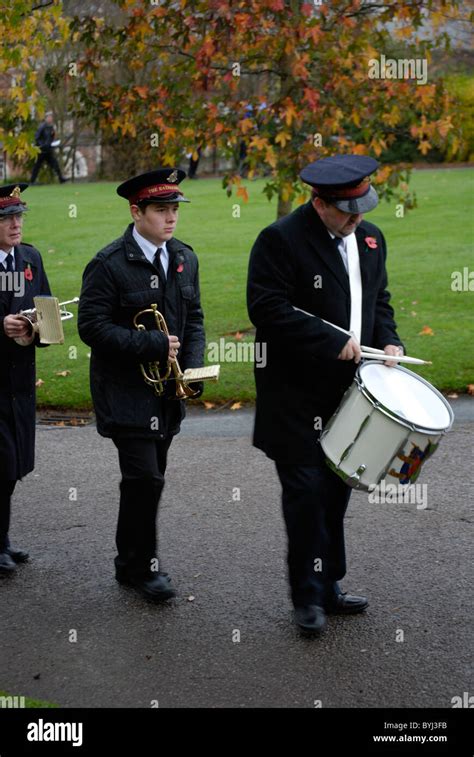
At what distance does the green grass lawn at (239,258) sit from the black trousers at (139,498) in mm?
3848

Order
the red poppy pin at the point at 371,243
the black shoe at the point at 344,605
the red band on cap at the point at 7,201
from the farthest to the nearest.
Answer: the red band on cap at the point at 7,201
the black shoe at the point at 344,605
the red poppy pin at the point at 371,243

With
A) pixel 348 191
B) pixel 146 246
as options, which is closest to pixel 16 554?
pixel 146 246

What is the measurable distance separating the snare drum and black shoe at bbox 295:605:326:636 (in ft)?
2.28

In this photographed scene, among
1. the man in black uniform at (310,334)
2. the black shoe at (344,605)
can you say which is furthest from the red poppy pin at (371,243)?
the black shoe at (344,605)

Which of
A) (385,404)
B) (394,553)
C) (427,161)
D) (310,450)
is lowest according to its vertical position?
(427,161)

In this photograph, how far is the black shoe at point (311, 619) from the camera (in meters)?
5.21

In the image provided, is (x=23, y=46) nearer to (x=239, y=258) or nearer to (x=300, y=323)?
(x=239, y=258)

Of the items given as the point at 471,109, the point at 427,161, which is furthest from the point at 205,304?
the point at 427,161

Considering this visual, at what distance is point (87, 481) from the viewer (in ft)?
24.8

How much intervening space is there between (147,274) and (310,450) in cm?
118

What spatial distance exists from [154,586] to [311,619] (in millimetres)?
852
